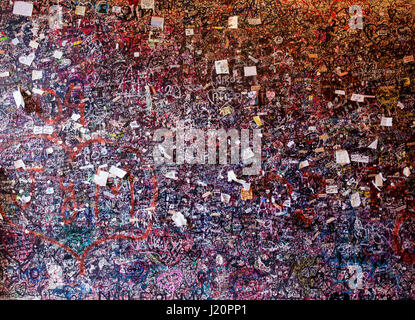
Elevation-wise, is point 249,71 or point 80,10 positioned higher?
point 80,10

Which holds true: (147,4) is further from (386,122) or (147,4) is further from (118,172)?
(386,122)

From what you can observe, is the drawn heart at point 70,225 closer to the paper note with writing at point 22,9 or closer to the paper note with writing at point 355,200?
the paper note with writing at point 22,9

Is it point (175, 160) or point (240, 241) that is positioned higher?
point (175, 160)

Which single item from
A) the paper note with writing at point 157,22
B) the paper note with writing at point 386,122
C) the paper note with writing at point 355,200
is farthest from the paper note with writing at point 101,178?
the paper note with writing at point 386,122

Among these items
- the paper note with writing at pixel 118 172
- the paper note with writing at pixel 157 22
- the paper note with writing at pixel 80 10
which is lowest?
the paper note with writing at pixel 118 172

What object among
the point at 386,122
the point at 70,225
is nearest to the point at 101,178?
the point at 70,225

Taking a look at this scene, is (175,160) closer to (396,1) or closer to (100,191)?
(100,191)

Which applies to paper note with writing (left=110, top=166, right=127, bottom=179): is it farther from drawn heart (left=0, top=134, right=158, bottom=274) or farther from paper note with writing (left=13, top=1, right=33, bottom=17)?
paper note with writing (left=13, top=1, right=33, bottom=17)

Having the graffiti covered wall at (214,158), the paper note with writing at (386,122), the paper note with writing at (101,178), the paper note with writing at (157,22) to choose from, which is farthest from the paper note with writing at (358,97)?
the paper note with writing at (101,178)

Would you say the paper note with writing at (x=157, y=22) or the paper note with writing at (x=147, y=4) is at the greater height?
the paper note with writing at (x=147, y=4)

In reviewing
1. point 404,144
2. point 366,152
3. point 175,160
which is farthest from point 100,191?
point 404,144

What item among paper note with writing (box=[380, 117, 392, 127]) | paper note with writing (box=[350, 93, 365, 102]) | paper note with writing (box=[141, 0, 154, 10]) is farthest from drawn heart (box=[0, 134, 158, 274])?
paper note with writing (box=[380, 117, 392, 127])
